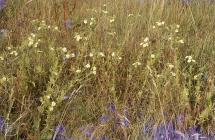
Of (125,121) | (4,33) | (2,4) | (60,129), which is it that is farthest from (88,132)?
(2,4)

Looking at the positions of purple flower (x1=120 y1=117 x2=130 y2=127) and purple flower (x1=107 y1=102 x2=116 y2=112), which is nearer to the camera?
purple flower (x1=120 y1=117 x2=130 y2=127)

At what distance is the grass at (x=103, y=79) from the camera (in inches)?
112

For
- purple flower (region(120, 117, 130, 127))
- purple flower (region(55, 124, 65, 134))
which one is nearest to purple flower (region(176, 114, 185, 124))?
purple flower (region(120, 117, 130, 127))

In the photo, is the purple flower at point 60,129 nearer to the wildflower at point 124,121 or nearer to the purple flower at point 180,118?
the wildflower at point 124,121

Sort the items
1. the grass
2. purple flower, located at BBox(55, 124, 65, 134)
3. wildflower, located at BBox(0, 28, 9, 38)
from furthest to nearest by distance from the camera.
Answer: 1. wildflower, located at BBox(0, 28, 9, 38)
2. the grass
3. purple flower, located at BBox(55, 124, 65, 134)

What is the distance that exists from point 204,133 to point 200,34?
1.44 meters

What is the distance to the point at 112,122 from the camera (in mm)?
2938

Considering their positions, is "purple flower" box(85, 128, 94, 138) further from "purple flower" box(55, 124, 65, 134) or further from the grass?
"purple flower" box(55, 124, 65, 134)

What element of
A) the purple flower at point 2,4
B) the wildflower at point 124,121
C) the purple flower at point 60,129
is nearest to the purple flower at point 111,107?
the wildflower at point 124,121

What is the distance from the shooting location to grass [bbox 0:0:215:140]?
9.37ft

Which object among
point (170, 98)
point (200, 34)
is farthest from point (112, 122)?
point (200, 34)

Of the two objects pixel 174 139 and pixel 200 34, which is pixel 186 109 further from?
pixel 200 34

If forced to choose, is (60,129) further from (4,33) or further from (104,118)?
(4,33)

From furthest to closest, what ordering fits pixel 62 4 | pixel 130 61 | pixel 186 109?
pixel 62 4 → pixel 130 61 → pixel 186 109
